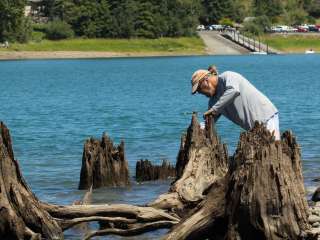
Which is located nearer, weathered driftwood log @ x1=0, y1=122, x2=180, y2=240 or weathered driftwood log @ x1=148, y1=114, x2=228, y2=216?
weathered driftwood log @ x1=0, y1=122, x2=180, y2=240

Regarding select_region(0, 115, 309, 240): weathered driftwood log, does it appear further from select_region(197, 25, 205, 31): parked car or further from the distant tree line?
select_region(197, 25, 205, 31): parked car

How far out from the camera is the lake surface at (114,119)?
24516 mm

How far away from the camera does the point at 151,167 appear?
2350 cm

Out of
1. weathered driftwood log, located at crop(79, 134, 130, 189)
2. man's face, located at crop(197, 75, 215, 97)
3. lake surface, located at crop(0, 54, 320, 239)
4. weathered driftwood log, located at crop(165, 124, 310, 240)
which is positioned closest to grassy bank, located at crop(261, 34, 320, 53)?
lake surface, located at crop(0, 54, 320, 239)

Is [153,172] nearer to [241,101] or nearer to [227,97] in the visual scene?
[241,101]

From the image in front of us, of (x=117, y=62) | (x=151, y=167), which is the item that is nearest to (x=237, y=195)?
(x=151, y=167)

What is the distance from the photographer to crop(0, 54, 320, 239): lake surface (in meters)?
24.5

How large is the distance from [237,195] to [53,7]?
158 meters

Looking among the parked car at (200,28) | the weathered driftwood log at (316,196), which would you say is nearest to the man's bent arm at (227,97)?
the weathered driftwood log at (316,196)

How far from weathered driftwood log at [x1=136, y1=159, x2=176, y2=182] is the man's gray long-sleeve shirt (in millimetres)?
8550

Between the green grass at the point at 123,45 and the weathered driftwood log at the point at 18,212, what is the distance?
449ft

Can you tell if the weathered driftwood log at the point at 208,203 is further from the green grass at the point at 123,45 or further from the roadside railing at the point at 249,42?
the roadside railing at the point at 249,42

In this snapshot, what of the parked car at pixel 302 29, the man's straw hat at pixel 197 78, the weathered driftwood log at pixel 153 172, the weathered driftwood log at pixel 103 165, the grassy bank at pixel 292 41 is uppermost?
the man's straw hat at pixel 197 78

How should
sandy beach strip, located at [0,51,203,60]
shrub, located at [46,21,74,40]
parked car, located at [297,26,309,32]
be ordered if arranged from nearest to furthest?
shrub, located at [46,21,74,40] → sandy beach strip, located at [0,51,203,60] → parked car, located at [297,26,309,32]
